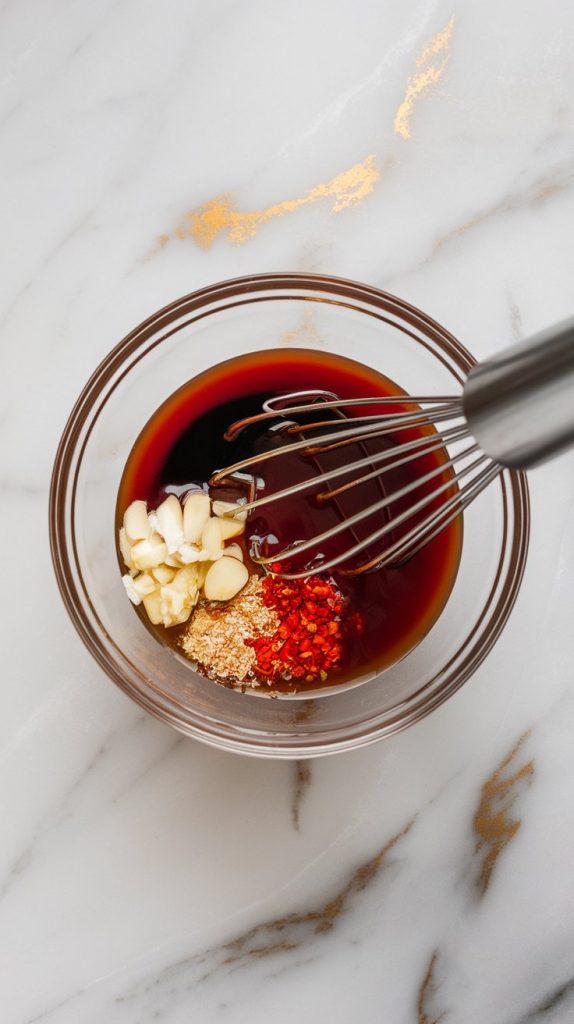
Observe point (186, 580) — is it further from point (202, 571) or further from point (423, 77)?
point (423, 77)

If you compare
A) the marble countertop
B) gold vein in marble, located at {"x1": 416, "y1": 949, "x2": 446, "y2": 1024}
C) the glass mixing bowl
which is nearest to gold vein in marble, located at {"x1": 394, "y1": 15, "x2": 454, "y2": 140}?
the marble countertop

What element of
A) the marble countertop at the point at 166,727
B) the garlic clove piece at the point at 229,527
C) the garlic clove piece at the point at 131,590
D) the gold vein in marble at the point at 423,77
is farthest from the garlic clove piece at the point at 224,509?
the gold vein in marble at the point at 423,77

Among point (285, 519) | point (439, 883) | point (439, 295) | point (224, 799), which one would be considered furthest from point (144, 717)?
point (439, 295)

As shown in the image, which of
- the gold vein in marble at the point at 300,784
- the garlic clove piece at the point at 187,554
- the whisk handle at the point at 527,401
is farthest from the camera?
the gold vein in marble at the point at 300,784

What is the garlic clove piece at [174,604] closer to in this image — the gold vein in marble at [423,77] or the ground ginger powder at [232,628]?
the ground ginger powder at [232,628]

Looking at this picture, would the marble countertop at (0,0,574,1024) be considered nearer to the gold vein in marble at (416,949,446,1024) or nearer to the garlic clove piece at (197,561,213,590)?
the gold vein in marble at (416,949,446,1024)

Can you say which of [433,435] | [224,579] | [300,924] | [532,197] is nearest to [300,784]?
[300,924]

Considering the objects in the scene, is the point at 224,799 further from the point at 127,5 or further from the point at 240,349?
the point at 127,5
